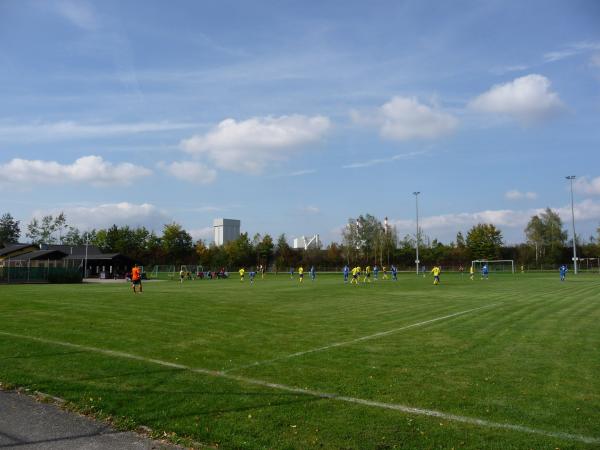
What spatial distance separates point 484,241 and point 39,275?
8309 centimetres

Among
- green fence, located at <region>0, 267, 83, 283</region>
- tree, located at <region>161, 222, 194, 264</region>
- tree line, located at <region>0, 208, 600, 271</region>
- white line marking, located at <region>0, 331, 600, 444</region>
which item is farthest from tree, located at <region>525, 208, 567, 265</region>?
white line marking, located at <region>0, 331, 600, 444</region>

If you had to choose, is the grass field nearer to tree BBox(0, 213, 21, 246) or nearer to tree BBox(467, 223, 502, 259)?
tree BBox(467, 223, 502, 259)

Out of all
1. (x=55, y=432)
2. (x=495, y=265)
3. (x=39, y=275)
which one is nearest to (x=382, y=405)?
(x=55, y=432)

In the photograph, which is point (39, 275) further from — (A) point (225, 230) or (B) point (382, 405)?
(A) point (225, 230)

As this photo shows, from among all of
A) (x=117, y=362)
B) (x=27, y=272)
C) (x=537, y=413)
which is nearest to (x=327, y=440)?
(x=537, y=413)

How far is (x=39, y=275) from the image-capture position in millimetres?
46656

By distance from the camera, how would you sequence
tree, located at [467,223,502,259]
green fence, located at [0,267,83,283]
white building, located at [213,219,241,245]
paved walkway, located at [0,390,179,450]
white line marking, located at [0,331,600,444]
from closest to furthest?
paved walkway, located at [0,390,179,450]
white line marking, located at [0,331,600,444]
green fence, located at [0,267,83,283]
tree, located at [467,223,502,259]
white building, located at [213,219,241,245]

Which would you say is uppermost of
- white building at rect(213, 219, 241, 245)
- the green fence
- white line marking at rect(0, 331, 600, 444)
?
white building at rect(213, 219, 241, 245)

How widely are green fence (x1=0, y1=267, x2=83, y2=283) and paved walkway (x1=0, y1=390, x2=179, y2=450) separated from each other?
1718 inches

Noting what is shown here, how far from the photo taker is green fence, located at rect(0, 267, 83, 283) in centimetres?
4437

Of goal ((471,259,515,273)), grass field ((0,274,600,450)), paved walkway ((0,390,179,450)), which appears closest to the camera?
paved walkway ((0,390,179,450))

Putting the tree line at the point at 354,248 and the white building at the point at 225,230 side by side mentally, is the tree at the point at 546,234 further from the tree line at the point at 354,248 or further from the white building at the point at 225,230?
the white building at the point at 225,230

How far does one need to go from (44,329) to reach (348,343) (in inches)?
329

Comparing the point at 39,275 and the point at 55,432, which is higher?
the point at 39,275
